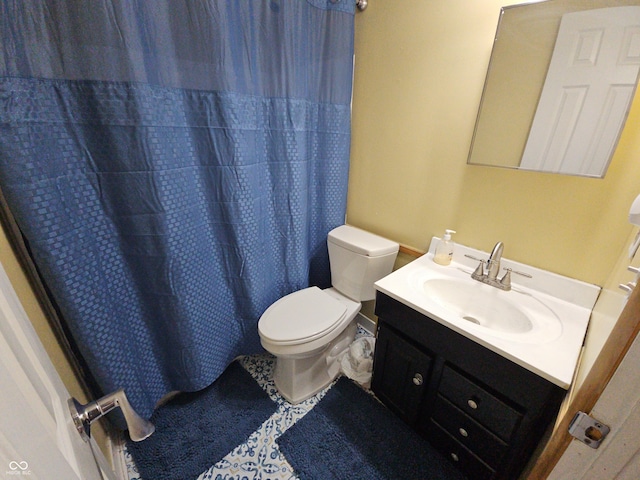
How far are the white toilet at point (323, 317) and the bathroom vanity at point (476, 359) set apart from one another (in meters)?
0.24

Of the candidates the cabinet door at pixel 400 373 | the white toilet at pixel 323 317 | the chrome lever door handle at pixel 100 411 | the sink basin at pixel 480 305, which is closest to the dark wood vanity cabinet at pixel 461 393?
the cabinet door at pixel 400 373

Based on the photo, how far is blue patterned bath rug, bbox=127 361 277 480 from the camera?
3.81ft

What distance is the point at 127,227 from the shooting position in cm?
102

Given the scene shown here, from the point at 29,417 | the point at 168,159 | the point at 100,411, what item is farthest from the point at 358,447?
the point at 168,159

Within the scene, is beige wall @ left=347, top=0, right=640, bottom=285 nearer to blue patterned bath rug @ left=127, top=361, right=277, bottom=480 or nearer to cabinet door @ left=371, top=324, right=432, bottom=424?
cabinet door @ left=371, top=324, right=432, bottom=424

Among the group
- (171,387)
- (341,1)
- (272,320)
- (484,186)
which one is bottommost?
(171,387)

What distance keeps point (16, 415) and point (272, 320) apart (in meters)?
1.11

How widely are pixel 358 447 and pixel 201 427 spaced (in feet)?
2.48

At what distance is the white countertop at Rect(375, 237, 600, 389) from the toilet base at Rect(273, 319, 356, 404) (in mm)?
604

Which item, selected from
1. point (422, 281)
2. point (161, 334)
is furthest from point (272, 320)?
point (422, 281)

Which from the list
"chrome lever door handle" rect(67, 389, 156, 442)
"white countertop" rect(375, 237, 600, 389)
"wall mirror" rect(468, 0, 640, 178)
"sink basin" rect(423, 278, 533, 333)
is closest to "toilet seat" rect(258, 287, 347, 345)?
"white countertop" rect(375, 237, 600, 389)

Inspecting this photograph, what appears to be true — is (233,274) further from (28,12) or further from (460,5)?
(460,5)

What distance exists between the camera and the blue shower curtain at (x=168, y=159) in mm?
797

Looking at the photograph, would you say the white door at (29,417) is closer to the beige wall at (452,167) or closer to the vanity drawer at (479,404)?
the vanity drawer at (479,404)
